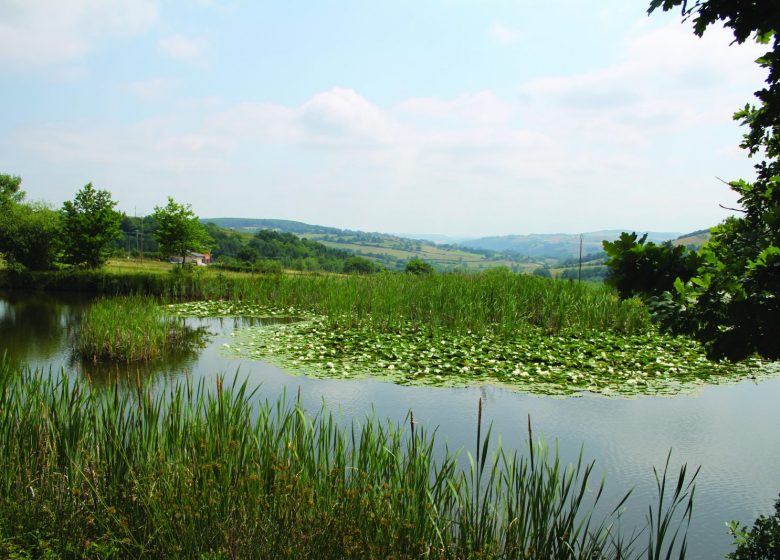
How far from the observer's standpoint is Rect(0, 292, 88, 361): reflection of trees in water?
10.6 m

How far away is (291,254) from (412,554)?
43.4m

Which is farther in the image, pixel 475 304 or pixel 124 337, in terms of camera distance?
pixel 475 304

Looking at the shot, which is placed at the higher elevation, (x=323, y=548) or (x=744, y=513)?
(x=323, y=548)

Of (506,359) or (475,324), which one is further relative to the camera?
(475,324)

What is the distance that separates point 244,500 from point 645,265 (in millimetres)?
2536

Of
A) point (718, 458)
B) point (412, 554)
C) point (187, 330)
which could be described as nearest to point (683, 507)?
point (718, 458)

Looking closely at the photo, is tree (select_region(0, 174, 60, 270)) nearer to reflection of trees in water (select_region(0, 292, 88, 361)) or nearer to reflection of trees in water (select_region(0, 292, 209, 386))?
reflection of trees in water (select_region(0, 292, 88, 361))

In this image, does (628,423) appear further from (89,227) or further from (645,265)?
(89,227)

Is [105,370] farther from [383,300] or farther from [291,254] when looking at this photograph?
[291,254]

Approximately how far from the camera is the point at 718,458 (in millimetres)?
5855

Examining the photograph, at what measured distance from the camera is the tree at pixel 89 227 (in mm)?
22750

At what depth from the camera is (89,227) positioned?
898 inches

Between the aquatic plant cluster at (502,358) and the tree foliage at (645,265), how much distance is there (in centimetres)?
533

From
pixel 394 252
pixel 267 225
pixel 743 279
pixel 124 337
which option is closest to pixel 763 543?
pixel 743 279
